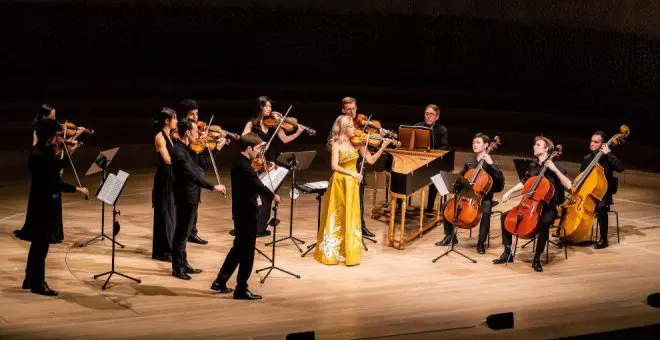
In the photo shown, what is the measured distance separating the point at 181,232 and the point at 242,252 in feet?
2.26

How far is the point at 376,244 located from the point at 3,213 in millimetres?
3502

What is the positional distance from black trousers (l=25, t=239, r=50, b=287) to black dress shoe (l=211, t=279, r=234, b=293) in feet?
3.89

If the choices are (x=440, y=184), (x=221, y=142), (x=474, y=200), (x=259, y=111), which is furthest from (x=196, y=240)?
(x=474, y=200)

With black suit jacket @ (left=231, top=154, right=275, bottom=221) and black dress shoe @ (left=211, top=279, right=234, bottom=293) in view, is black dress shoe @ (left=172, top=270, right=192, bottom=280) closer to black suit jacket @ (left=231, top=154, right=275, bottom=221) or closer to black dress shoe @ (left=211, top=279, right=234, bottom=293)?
black dress shoe @ (left=211, top=279, right=234, bottom=293)

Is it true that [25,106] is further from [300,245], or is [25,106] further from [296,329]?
[296,329]

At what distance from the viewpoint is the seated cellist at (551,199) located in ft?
26.1

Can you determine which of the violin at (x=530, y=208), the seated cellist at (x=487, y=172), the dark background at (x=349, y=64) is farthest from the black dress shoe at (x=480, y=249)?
the dark background at (x=349, y=64)

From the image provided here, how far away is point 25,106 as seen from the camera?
1172 cm

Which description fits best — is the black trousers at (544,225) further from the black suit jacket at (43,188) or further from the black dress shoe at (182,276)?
the black suit jacket at (43,188)

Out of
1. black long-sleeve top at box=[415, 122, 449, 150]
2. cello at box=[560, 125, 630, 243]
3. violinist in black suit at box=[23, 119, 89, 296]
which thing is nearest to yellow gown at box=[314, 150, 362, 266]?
black long-sleeve top at box=[415, 122, 449, 150]

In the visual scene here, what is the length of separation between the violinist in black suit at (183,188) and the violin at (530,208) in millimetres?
2389

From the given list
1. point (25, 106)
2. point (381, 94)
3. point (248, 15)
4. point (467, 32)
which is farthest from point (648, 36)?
point (25, 106)

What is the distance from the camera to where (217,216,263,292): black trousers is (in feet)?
22.3

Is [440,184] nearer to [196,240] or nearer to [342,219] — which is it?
Answer: [342,219]
